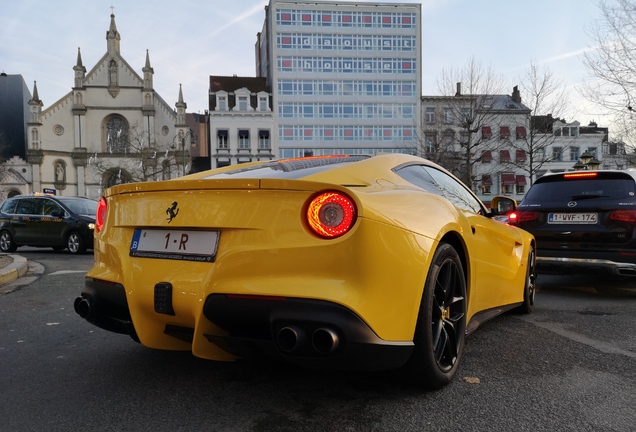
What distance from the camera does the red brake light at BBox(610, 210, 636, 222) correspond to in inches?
220

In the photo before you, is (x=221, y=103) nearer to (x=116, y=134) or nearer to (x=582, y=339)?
(x=116, y=134)

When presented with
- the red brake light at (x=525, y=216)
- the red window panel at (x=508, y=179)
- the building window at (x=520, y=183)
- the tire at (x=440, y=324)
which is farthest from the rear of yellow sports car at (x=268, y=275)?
the building window at (x=520, y=183)

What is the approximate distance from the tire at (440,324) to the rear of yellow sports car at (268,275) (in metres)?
0.13

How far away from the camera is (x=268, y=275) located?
222cm

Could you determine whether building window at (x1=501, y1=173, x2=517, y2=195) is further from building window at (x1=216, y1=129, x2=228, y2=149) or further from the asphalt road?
the asphalt road

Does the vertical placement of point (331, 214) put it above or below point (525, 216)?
above

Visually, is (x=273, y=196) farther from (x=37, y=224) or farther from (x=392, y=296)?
(x=37, y=224)

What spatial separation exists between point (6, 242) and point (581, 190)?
13.5 metres

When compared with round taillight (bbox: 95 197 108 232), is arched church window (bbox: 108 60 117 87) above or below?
above

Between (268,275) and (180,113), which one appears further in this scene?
(180,113)

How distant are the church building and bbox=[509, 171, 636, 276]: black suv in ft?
171

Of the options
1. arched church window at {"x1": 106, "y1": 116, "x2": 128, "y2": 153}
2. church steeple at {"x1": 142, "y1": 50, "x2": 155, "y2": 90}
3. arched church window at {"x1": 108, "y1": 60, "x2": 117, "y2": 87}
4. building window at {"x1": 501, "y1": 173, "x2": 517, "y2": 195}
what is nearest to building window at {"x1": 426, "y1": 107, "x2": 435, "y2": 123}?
building window at {"x1": 501, "y1": 173, "x2": 517, "y2": 195}

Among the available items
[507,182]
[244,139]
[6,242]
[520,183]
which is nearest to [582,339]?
[6,242]

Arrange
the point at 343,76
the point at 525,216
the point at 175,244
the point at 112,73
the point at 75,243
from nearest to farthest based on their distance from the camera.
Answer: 1. the point at 175,244
2. the point at 525,216
3. the point at 75,243
4. the point at 343,76
5. the point at 112,73
